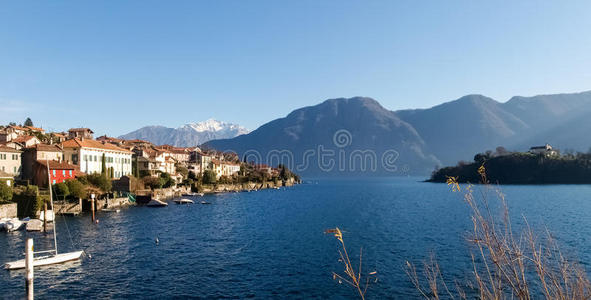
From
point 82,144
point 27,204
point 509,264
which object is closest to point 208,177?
point 82,144

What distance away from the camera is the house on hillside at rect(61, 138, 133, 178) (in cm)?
9019

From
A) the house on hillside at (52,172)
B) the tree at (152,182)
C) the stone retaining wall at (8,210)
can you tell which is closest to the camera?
the stone retaining wall at (8,210)

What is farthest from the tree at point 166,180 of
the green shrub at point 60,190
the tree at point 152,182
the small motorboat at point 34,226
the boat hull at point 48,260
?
the boat hull at point 48,260

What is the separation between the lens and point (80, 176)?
8169 centimetres

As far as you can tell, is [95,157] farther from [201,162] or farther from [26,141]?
[201,162]

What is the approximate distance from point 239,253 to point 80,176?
60803mm

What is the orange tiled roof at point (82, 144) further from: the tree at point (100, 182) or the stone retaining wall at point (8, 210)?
the stone retaining wall at point (8, 210)

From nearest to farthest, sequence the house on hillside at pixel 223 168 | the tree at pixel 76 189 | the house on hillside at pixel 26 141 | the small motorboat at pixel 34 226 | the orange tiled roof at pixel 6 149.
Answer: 1. the small motorboat at pixel 34 226
2. the tree at pixel 76 189
3. the orange tiled roof at pixel 6 149
4. the house on hillside at pixel 26 141
5. the house on hillside at pixel 223 168

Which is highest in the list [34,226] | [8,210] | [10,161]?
[10,161]

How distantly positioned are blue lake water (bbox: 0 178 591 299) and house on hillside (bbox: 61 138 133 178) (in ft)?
108

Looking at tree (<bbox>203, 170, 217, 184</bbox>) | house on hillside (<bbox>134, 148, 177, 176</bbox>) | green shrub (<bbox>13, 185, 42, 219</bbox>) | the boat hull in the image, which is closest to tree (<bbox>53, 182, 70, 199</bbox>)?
green shrub (<bbox>13, 185, 42, 219</bbox>)

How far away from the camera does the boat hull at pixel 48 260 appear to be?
100 ft

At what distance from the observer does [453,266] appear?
3178 centimetres

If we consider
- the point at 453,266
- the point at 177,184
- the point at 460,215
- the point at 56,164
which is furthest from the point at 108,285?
the point at 177,184
